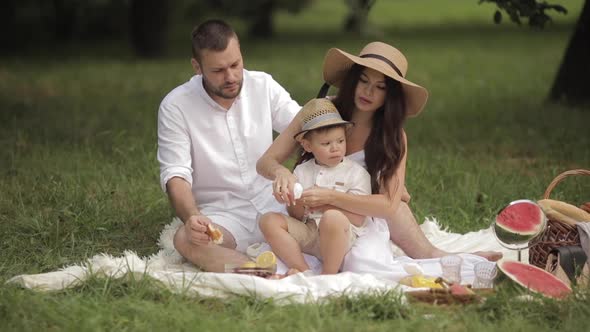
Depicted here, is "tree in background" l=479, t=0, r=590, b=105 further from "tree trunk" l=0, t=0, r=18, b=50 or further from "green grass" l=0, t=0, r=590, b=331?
"tree trunk" l=0, t=0, r=18, b=50

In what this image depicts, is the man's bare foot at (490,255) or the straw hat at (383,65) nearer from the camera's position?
the straw hat at (383,65)

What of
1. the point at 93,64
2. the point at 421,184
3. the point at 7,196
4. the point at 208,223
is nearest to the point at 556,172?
the point at 421,184

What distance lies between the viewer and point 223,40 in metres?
5.05

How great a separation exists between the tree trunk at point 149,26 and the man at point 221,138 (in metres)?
12.6

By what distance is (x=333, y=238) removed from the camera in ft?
15.6

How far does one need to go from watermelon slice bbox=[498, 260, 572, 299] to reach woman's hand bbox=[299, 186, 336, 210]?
A: 3.14 feet

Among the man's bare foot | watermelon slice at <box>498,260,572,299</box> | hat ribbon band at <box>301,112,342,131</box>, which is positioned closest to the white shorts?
hat ribbon band at <box>301,112,342,131</box>

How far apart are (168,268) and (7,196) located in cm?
198

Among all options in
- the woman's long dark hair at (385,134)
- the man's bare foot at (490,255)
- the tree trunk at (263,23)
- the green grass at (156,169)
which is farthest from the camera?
the tree trunk at (263,23)

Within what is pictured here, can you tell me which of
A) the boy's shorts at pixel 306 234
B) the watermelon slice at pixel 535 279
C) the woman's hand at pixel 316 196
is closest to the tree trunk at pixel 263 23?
the boy's shorts at pixel 306 234

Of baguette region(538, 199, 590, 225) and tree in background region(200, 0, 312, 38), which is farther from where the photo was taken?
tree in background region(200, 0, 312, 38)

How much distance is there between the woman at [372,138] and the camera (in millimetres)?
4883

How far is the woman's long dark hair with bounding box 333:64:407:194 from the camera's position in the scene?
5.00 m

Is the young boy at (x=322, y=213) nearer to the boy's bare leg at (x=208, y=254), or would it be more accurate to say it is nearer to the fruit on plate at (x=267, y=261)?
the fruit on plate at (x=267, y=261)
